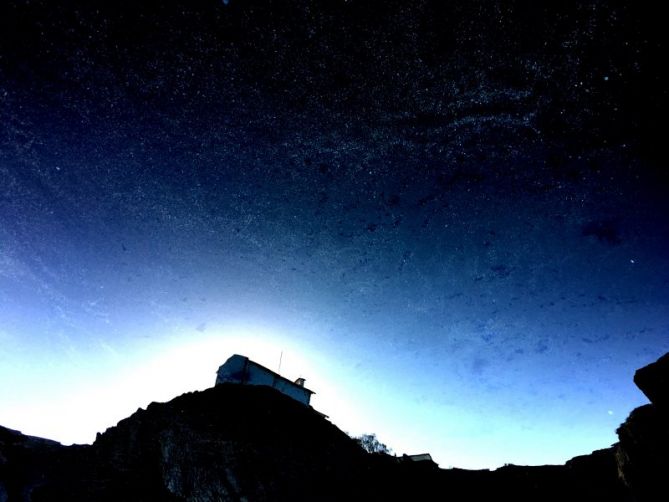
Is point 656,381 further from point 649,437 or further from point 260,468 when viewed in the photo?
point 260,468

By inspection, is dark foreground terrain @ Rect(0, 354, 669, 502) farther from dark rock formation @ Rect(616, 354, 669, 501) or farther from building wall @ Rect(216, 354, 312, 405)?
building wall @ Rect(216, 354, 312, 405)

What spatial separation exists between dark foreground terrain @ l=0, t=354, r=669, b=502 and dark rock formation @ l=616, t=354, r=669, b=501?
0.07m

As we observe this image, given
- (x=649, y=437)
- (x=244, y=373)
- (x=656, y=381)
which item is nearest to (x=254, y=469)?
(x=649, y=437)

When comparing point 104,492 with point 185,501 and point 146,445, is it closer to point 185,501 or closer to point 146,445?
point 146,445

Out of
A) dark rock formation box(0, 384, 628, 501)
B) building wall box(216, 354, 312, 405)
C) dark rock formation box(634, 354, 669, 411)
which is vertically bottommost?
dark rock formation box(0, 384, 628, 501)

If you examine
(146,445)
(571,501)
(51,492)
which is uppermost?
(146,445)

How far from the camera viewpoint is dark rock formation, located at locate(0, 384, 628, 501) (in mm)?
12844

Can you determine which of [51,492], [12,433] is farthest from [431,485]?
[12,433]

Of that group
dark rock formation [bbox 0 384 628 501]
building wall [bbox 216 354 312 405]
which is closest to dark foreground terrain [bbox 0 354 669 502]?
dark rock formation [bbox 0 384 628 501]

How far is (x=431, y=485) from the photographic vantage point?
15.0 metres

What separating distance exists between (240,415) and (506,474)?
15108mm

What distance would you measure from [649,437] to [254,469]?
44.4 feet

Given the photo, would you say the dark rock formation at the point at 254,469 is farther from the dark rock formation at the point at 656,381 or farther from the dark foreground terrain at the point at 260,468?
the dark rock formation at the point at 656,381

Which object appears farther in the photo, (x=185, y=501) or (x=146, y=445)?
(x=146, y=445)
